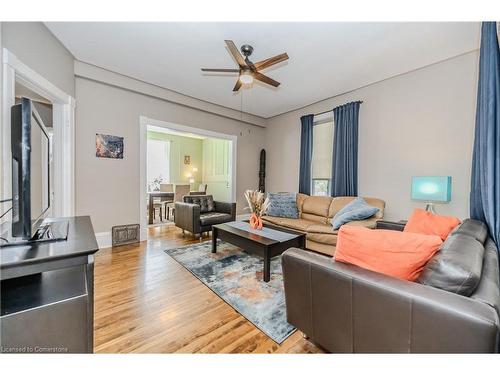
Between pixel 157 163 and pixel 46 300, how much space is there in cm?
659

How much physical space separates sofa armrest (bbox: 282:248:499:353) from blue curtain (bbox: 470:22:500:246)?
1326mm

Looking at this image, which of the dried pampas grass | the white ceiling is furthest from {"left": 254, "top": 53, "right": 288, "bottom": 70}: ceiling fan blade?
the dried pampas grass

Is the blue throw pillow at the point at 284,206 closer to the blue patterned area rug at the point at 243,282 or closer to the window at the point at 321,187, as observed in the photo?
the window at the point at 321,187

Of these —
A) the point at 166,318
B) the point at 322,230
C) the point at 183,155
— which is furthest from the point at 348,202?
the point at 183,155

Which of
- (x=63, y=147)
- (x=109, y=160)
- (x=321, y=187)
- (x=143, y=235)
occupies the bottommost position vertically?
(x=143, y=235)

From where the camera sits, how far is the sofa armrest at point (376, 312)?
0.77 meters

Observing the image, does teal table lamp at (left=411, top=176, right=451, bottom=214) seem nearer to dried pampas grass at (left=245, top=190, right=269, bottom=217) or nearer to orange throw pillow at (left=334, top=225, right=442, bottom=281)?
orange throw pillow at (left=334, top=225, right=442, bottom=281)

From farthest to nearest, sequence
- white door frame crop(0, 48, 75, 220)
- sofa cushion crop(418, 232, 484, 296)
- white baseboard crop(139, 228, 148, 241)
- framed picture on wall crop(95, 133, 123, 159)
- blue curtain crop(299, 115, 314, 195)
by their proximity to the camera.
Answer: blue curtain crop(299, 115, 314, 195), white baseboard crop(139, 228, 148, 241), framed picture on wall crop(95, 133, 123, 159), white door frame crop(0, 48, 75, 220), sofa cushion crop(418, 232, 484, 296)

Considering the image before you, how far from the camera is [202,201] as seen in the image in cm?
434

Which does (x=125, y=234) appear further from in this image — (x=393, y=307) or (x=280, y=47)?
(x=393, y=307)

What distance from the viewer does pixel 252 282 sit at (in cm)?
227

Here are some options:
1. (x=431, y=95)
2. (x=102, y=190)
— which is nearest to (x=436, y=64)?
(x=431, y=95)

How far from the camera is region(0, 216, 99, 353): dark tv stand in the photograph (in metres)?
0.91
